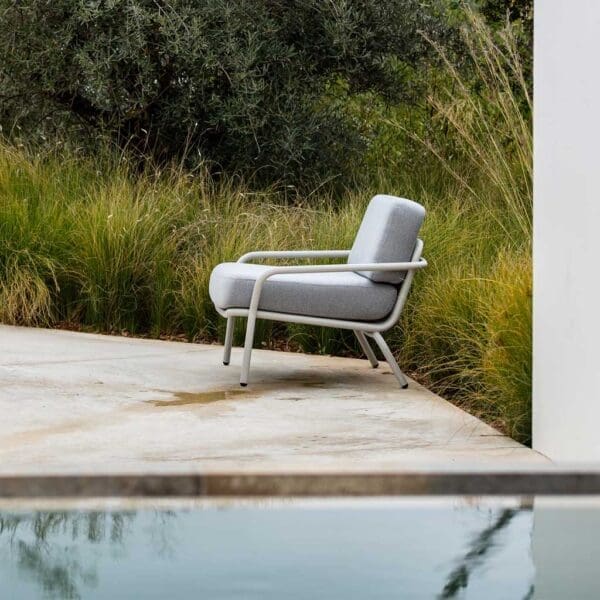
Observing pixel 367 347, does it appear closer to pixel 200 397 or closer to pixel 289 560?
pixel 200 397

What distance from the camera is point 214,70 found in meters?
10.9

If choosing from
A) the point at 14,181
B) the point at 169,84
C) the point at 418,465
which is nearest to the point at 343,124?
the point at 169,84

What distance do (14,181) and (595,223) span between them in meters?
5.45

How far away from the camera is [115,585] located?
7.41 feet

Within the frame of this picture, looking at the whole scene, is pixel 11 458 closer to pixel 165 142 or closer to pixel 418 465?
pixel 418 465

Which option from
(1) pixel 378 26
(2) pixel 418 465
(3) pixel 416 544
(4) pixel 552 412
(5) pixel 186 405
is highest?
(1) pixel 378 26

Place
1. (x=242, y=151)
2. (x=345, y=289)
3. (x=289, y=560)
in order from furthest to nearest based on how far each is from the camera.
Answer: (x=242, y=151) → (x=345, y=289) → (x=289, y=560)

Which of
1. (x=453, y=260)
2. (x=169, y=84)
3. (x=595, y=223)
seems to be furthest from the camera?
(x=169, y=84)

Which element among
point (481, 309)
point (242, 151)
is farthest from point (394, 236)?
point (242, 151)

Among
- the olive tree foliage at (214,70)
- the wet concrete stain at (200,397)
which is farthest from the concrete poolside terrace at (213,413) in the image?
the olive tree foliage at (214,70)

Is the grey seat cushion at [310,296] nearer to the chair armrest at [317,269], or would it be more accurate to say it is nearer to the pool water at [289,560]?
the chair armrest at [317,269]

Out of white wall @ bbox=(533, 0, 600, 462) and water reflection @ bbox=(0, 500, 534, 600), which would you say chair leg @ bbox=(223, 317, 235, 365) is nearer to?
white wall @ bbox=(533, 0, 600, 462)

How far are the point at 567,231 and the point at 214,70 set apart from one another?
707 cm

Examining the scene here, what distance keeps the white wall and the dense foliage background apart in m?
1.29
